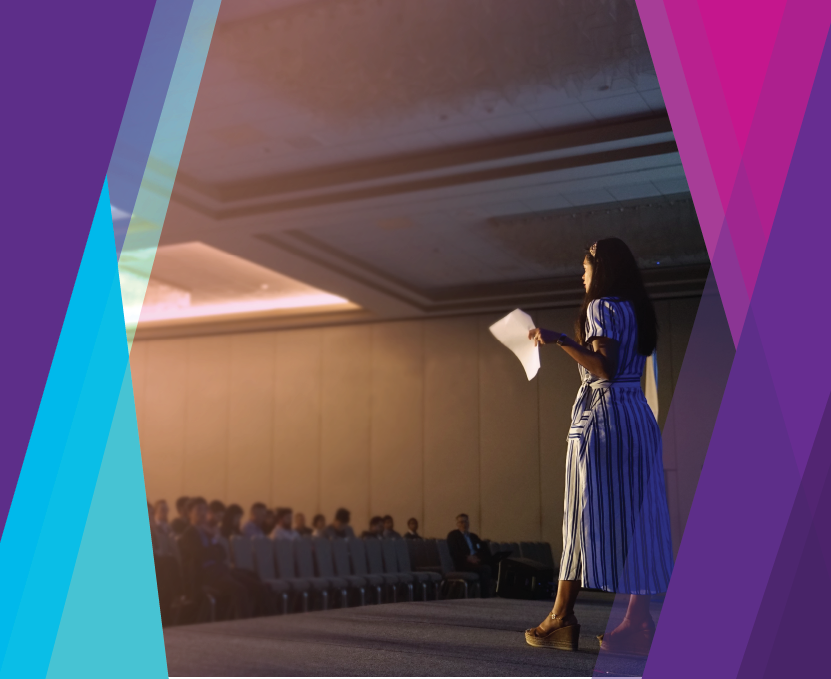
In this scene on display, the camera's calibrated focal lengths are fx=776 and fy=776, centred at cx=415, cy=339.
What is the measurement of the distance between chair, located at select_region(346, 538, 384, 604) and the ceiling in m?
2.26

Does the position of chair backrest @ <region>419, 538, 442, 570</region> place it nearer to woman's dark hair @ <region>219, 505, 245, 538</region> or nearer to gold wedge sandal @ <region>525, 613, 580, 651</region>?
woman's dark hair @ <region>219, 505, 245, 538</region>

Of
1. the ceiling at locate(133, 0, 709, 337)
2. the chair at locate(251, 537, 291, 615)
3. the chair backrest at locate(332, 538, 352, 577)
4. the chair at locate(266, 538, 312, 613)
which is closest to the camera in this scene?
the ceiling at locate(133, 0, 709, 337)

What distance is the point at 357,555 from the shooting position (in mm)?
6113

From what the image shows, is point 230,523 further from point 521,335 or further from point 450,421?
point 521,335

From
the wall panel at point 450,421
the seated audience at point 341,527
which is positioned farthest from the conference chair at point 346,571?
the wall panel at point 450,421

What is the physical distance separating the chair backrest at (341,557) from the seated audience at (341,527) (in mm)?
→ 2025

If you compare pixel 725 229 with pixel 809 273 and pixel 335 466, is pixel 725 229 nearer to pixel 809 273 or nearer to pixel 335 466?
pixel 809 273

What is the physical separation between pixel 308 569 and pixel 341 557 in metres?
0.32

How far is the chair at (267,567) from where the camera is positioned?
5.40 m

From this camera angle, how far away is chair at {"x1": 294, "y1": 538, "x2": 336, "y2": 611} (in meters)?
5.70

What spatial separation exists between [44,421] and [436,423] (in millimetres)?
7825

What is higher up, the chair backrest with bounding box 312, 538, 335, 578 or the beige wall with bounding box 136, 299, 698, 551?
the beige wall with bounding box 136, 299, 698, 551
